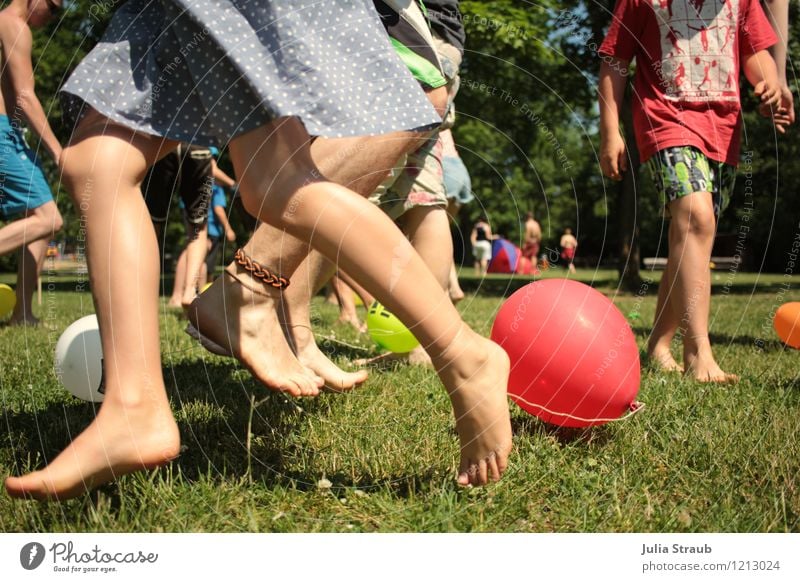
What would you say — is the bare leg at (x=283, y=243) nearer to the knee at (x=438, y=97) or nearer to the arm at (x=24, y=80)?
the knee at (x=438, y=97)

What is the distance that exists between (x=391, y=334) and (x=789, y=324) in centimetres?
248

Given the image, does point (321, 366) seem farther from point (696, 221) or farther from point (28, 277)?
point (28, 277)

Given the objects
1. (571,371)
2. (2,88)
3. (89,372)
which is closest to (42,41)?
(2,88)

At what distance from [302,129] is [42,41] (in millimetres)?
15448

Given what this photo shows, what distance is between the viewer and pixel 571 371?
217cm

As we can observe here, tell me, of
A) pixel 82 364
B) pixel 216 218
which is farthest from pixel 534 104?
pixel 82 364

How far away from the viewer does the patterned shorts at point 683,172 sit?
3.20 meters

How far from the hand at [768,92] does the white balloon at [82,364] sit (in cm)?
278

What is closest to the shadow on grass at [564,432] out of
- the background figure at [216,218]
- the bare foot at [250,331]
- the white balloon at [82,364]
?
the bare foot at [250,331]

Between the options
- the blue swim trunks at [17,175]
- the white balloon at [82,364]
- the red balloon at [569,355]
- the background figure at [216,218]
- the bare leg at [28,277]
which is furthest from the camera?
the background figure at [216,218]

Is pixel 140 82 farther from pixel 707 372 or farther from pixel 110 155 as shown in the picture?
pixel 707 372

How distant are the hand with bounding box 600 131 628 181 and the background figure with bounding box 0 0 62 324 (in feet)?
8.35

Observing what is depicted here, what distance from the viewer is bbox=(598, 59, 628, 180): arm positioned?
3045mm

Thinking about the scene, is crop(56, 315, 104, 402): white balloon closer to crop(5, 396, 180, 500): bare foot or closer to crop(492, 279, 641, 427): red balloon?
crop(5, 396, 180, 500): bare foot
